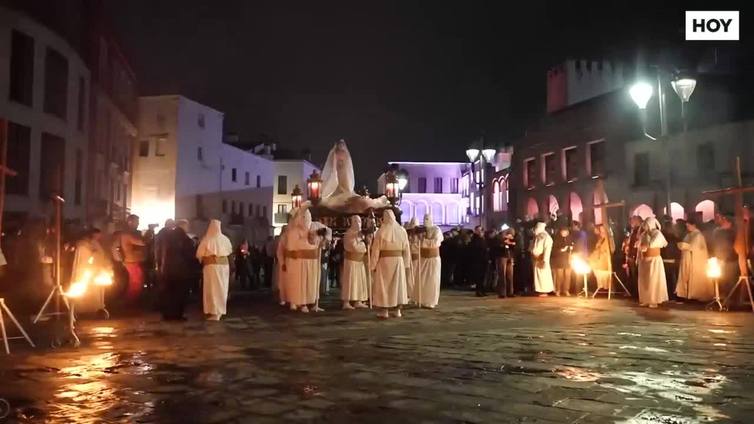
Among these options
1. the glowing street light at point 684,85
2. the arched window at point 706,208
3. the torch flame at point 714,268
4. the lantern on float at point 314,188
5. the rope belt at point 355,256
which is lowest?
the torch flame at point 714,268

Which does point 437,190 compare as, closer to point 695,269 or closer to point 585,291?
point 585,291

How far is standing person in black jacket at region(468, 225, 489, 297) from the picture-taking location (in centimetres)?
1939

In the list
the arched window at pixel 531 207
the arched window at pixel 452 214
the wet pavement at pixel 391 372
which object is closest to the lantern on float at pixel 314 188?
the wet pavement at pixel 391 372

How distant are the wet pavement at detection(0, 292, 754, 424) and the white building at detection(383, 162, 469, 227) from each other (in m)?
69.5

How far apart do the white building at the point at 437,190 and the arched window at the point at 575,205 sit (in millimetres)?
37880

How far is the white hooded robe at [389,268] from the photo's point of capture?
1300 centimetres

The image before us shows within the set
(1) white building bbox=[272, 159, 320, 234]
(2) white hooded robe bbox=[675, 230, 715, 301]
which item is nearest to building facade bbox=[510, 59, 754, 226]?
(2) white hooded robe bbox=[675, 230, 715, 301]

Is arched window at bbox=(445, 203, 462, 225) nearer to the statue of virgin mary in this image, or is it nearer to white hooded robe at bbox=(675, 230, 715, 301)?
the statue of virgin mary

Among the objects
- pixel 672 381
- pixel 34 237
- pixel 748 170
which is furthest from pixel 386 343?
pixel 748 170

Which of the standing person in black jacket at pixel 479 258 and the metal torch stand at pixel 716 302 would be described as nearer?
the metal torch stand at pixel 716 302

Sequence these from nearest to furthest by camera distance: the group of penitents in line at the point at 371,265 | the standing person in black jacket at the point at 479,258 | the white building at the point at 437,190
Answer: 1. the group of penitents in line at the point at 371,265
2. the standing person in black jacket at the point at 479,258
3. the white building at the point at 437,190

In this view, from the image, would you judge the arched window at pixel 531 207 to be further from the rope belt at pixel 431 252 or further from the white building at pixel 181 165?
the rope belt at pixel 431 252

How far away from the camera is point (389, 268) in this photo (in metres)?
13.0

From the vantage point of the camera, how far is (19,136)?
956 inches
